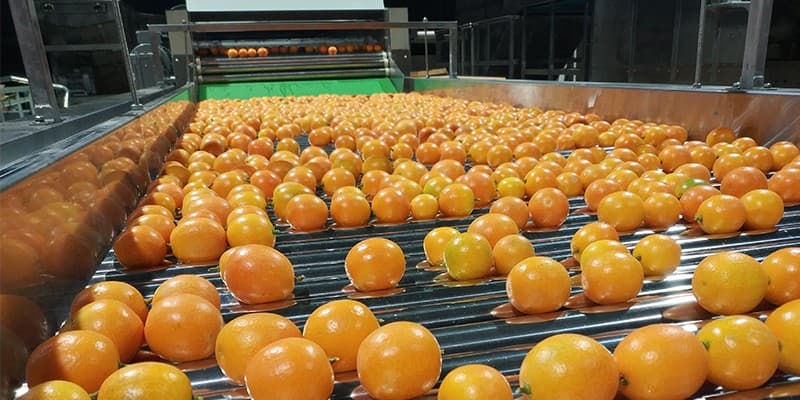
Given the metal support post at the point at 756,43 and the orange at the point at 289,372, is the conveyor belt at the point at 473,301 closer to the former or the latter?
the orange at the point at 289,372

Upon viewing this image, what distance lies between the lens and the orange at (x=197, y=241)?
6.51 feet

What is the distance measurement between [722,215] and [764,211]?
0.17 meters

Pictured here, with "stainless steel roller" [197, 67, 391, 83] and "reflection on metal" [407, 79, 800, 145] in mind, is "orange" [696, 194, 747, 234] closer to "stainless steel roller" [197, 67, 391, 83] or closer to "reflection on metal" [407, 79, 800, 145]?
"reflection on metal" [407, 79, 800, 145]

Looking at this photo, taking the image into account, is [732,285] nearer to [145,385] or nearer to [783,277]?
[783,277]

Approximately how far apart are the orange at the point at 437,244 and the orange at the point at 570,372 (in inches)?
31.5

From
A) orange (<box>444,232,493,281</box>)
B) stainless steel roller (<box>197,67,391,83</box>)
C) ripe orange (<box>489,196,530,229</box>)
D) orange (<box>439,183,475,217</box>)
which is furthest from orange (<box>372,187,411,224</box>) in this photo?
stainless steel roller (<box>197,67,391,83</box>)

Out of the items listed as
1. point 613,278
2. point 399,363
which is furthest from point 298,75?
point 399,363

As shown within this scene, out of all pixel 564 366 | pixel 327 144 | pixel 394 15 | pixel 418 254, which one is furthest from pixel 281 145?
pixel 394 15

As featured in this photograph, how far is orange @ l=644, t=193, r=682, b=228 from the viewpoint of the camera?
2.14 meters

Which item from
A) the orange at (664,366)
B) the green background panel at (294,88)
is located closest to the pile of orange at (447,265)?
the orange at (664,366)

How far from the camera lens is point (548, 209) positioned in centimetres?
222

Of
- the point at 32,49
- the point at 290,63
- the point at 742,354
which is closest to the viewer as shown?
the point at 742,354

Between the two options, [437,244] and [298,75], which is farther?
[298,75]

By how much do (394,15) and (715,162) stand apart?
7.71 m
